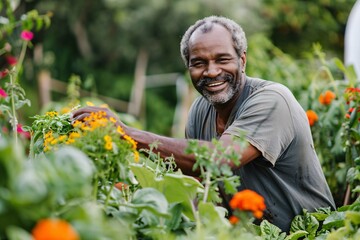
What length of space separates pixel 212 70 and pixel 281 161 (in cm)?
51

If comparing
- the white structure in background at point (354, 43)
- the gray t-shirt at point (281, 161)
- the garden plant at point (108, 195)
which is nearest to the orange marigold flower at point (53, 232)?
the garden plant at point (108, 195)

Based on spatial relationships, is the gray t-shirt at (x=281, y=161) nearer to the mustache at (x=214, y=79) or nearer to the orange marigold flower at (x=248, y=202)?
the mustache at (x=214, y=79)

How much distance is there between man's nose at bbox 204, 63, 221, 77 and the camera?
3176 millimetres

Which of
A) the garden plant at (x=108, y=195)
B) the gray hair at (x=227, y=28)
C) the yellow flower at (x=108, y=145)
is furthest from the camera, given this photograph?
the gray hair at (x=227, y=28)

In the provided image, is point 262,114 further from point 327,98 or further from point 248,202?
point 327,98

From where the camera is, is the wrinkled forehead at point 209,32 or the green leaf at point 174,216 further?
the wrinkled forehead at point 209,32

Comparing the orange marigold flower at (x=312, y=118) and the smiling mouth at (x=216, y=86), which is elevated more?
the smiling mouth at (x=216, y=86)

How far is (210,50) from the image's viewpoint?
10.4ft

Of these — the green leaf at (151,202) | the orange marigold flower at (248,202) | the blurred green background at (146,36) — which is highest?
the orange marigold flower at (248,202)

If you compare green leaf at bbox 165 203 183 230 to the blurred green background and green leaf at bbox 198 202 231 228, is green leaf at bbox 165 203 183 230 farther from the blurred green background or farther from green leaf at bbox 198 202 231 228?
the blurred green background

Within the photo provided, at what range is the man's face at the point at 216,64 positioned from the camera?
125 inches

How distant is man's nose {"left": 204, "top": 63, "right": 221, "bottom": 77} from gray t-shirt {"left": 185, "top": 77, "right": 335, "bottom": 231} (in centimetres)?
18

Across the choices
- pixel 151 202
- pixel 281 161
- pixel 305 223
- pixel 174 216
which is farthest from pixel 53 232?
pixel 281 161

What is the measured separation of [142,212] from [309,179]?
1356mm
